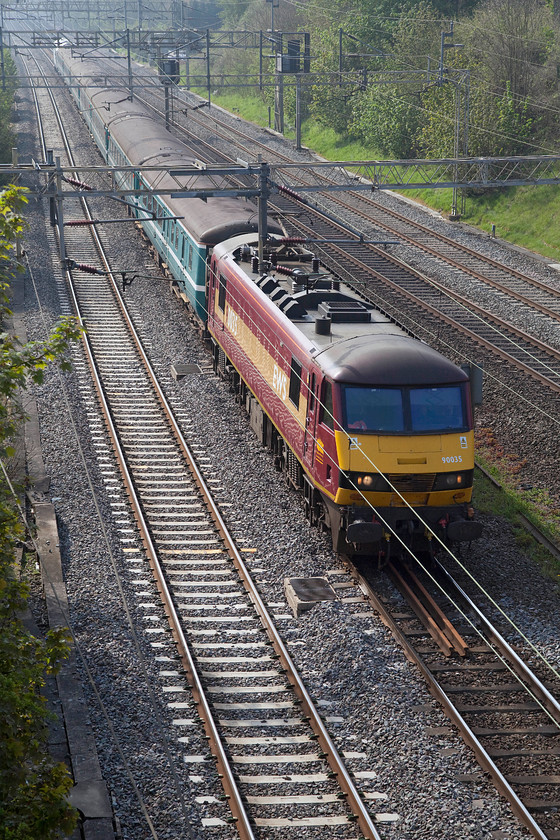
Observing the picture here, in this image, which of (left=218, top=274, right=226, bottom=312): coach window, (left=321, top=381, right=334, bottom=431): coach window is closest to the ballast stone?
(left=321, top=381, right=334, bottom=431): coach window

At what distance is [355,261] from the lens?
101ft

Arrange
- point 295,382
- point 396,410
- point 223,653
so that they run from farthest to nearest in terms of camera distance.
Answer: point 295,382 → point 396,410 → point 223,653

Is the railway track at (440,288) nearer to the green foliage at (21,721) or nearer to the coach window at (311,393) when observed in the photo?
the coach window at (311,393)

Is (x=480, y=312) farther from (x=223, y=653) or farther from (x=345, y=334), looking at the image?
(x=223, y=653)

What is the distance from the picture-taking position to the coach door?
44.9 ft

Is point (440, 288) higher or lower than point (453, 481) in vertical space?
lower

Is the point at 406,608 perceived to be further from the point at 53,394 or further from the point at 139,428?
the point at 53,394

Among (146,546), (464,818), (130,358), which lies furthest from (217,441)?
(464,818)

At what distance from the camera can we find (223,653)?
11.8 m

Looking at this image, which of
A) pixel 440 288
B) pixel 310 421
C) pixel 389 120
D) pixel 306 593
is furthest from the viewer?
pixel 389 120

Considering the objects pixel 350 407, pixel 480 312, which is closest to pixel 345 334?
pixel 350 407

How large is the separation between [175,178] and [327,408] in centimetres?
1614

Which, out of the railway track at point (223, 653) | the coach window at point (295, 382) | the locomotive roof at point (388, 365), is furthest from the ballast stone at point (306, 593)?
the coach window at point (295, 382)

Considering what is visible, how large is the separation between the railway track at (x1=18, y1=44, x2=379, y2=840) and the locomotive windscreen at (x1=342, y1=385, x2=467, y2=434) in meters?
2.59
